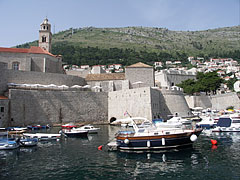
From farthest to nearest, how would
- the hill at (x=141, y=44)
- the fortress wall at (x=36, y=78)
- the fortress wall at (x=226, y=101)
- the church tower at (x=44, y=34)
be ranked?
the hill at (x=141, y=44) → the church tower at (x=44, y=34) → the fortress wall at (x=226, y=101) → the fortress wall at (x=36, y=78)

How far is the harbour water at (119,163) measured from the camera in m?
10.1

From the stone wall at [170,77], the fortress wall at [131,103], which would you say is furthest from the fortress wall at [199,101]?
the fortress wall at [131,103]

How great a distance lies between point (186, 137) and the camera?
1523 centimetres

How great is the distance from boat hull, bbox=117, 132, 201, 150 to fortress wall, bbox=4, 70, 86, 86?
2358 cm

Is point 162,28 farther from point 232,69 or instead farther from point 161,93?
point 161,93

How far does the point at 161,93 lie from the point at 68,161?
2494 centimetres

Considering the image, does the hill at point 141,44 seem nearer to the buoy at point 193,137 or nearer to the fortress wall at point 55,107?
the fortress wall at point 55,107

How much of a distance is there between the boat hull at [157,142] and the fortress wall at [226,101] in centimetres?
3575

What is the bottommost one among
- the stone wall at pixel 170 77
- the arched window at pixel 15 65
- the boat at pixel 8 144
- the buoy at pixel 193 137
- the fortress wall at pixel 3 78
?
the boat at pixel 8 144

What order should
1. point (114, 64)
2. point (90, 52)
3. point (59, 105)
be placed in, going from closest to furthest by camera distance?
1. point (59, 105)
2. point (114, 64)
3. point (90, 52)

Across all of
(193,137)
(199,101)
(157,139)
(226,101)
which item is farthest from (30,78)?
(226,101)

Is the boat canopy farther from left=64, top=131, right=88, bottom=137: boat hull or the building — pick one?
the building

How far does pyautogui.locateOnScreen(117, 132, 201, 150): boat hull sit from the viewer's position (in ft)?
48.5

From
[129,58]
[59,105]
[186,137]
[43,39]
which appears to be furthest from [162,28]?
[186,137]
